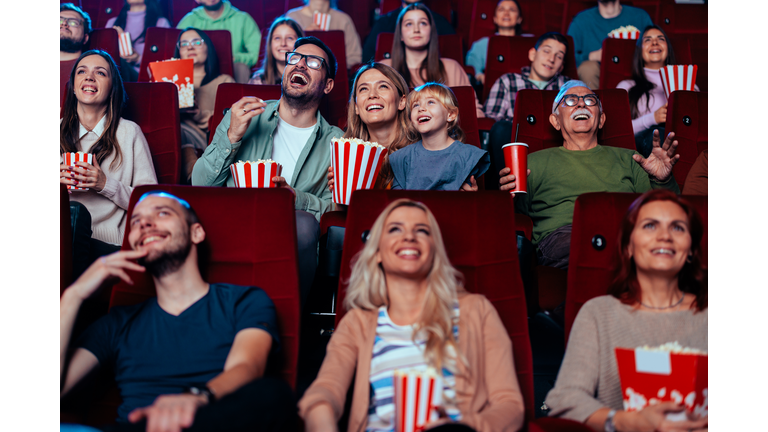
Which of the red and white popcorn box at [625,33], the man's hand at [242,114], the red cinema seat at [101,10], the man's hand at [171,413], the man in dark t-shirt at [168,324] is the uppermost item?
the red cinema seat at [101,10]

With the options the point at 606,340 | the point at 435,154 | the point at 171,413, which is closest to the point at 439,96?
the point at 435,154

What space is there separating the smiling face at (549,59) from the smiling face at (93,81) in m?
2.18

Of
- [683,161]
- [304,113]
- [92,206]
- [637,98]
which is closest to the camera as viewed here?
[92,206]

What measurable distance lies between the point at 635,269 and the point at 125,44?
11.6ft

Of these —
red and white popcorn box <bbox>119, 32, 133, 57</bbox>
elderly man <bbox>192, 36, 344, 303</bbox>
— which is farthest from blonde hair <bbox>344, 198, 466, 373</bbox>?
red and white popcorn box <bbox>119, 32, 133, 57</bbox>

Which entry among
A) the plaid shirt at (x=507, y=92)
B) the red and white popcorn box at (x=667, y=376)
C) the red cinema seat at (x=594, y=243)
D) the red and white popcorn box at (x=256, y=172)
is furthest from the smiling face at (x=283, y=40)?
the red and white popcorn box at (x=667, y=376)

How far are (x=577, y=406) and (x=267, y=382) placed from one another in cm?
68

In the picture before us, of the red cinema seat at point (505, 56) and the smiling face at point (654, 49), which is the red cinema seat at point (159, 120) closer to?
the red cinema seat at point (505, 56)

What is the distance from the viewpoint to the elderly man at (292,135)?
2.14m

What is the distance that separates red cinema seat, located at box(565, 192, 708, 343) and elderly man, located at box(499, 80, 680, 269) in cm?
50

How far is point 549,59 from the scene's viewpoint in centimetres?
319
